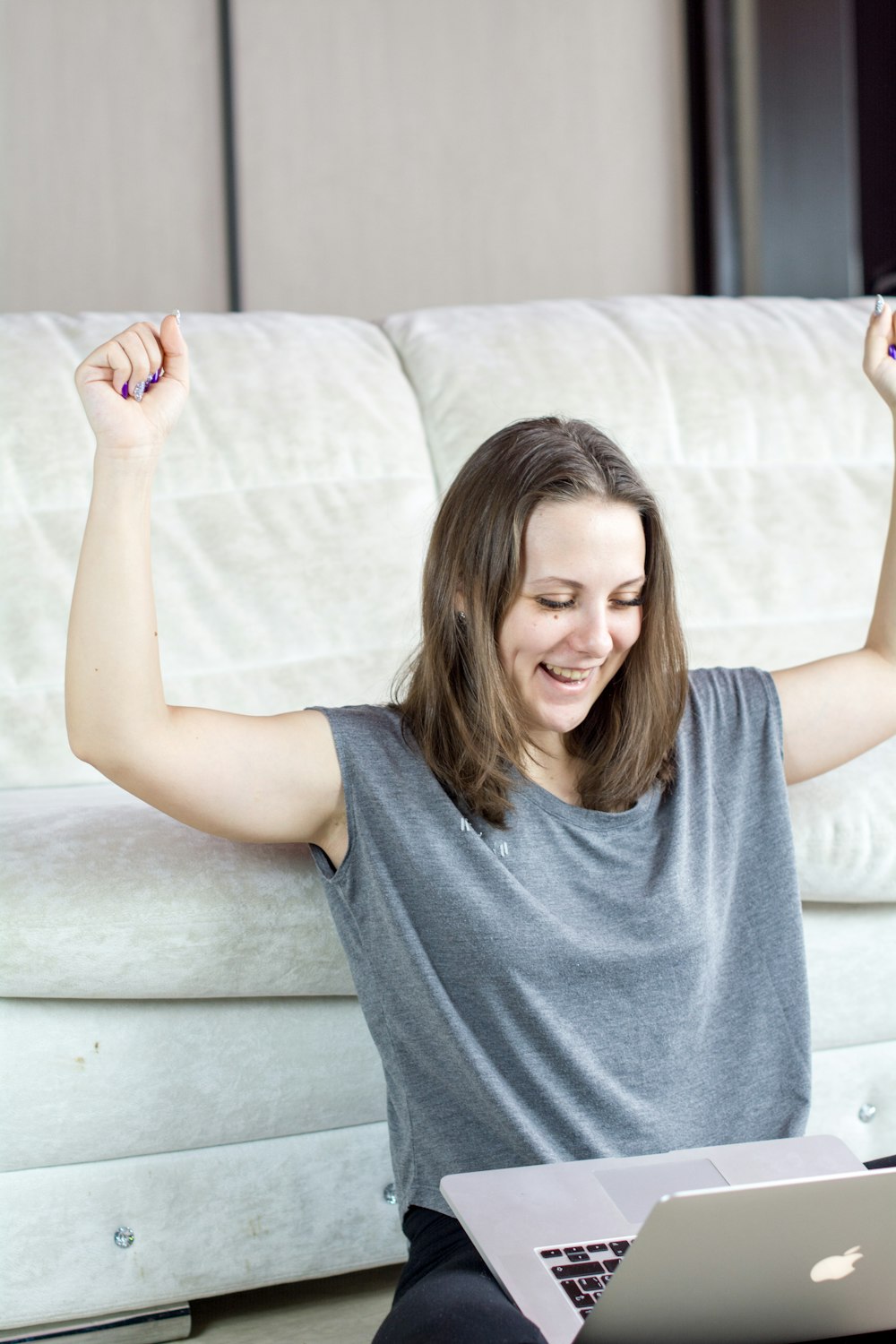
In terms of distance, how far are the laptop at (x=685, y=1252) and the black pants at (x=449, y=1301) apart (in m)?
0.03

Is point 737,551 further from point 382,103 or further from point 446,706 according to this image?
point 382,103

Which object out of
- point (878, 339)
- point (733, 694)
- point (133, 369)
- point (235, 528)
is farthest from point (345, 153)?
point (133, 369)

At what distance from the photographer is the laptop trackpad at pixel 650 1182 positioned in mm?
982

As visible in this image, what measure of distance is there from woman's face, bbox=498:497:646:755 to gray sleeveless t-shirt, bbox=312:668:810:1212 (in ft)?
0.28

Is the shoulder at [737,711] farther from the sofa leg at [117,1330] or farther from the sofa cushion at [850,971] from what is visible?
the sofa leg at [117,1330]

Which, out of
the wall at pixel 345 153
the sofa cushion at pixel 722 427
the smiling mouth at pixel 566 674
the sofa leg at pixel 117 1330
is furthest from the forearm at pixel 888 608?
the wall at pixel 345 153

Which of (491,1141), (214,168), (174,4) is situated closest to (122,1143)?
(491,1141)

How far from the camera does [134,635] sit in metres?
0.96

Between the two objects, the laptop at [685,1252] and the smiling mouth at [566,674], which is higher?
the smiling mouth at [566,674]

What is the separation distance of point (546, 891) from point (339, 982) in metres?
0.28

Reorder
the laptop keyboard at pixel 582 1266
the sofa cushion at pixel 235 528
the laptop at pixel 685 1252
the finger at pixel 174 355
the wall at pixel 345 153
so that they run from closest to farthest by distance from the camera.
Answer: the laptop at pixel 685 1252, the laptop keyboard at pixel 582 1266, the finger at pixel 174 355, the sofa cushion at pixel 235 528, the wall at pixel 345 153

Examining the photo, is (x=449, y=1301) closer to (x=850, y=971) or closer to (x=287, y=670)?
(x=850, y=971)

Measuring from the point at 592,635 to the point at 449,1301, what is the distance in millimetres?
488

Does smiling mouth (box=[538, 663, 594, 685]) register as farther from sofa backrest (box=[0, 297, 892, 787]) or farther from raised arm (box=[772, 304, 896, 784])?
sofa backrest (box=[0, 297, 892, 787])
